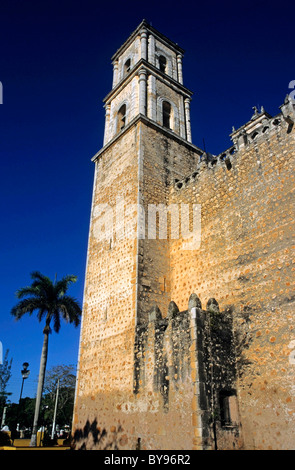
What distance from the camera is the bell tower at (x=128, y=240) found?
38.1 ft

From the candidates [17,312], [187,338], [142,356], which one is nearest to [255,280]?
[187,338]

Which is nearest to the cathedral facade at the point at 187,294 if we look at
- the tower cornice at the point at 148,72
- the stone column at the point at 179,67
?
the tower cornice at the point at 148,72

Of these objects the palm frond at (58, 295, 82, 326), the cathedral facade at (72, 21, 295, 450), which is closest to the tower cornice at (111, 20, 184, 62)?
the cathedral facade at (72, 21, 295, 450)

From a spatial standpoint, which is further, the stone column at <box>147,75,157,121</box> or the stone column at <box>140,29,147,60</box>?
the stone column at <box>140,29,147,60</box>

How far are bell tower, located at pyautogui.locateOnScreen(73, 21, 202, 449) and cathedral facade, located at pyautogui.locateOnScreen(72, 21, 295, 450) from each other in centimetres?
6

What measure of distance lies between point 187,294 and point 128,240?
294 cm

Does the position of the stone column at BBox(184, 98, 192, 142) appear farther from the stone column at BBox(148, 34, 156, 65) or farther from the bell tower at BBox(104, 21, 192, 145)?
the stone column at BBox(148, 34, 156, 65)

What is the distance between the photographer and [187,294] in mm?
A: 12375

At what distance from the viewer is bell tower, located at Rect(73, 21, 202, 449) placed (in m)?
11.6

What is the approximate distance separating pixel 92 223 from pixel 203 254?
248 inches

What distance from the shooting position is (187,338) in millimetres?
9617

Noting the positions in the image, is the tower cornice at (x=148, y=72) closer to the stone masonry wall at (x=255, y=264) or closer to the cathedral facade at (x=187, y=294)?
the cathedral facade at (x=187, y=294)

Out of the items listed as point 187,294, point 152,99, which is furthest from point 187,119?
point 187,294

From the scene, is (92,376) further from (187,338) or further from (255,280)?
(255,280)
